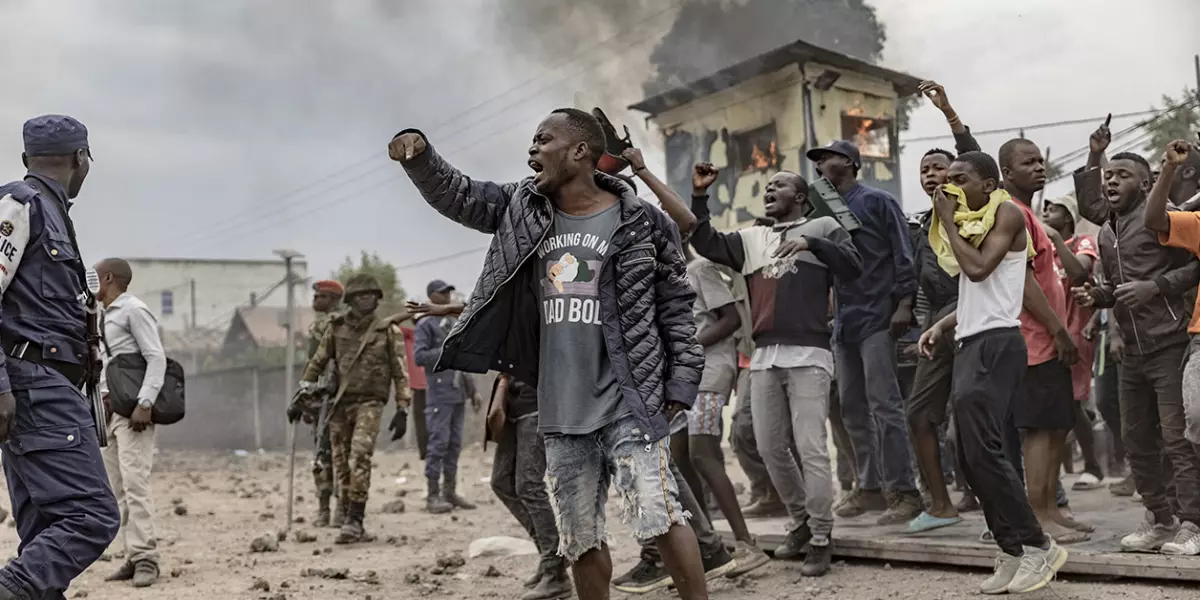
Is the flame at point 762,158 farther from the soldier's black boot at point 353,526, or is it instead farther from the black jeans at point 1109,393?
the soldier's black boot at point 353,526

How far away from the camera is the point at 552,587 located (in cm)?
573

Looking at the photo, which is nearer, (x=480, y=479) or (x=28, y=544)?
(x=28, y=544)

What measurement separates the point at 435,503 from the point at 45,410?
6702mm

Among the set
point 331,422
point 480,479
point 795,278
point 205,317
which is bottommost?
point 480,479

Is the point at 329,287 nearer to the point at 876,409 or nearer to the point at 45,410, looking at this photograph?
the point at 876,409

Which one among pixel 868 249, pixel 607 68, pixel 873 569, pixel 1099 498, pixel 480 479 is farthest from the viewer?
pixel 607 68

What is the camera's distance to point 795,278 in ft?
19.2

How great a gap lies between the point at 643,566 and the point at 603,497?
1800 mm

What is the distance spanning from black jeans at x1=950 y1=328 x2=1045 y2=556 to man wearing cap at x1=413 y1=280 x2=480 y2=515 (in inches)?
260

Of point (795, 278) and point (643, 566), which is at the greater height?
point (795, 278)

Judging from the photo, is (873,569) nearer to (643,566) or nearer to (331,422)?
(643,566)

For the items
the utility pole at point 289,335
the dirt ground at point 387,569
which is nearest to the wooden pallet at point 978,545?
the dirt ground at point 387,569

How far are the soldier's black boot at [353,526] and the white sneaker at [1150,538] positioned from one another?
5.31m

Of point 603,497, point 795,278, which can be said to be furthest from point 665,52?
point 603,497
